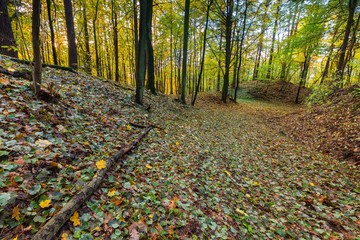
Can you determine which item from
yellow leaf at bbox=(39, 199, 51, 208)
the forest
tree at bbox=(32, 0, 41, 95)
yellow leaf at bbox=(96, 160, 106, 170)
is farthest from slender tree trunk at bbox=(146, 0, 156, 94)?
yellow leaf at bbox=(39, 199, 51, 208)

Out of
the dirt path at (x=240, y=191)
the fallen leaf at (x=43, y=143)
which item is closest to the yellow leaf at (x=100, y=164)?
the dirt path at (x=240, y=191)

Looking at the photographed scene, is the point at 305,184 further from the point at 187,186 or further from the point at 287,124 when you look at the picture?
the point at 287,124

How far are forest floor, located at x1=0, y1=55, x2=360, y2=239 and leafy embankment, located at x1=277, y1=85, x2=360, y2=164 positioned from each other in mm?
684

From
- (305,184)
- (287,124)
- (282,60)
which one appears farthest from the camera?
(282,60)

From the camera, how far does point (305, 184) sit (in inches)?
174

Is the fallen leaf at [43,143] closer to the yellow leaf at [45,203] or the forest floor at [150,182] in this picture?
the forest floor at [150,182]

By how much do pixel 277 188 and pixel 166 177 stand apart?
2656 millimetres

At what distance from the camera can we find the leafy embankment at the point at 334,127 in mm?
6051

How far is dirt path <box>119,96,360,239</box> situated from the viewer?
264 centimetres

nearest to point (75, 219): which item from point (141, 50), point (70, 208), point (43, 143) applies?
point (70, 208)

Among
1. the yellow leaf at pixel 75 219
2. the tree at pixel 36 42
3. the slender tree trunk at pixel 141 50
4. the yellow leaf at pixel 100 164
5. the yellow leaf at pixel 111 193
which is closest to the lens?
the yellow leaf at pixel 75 219

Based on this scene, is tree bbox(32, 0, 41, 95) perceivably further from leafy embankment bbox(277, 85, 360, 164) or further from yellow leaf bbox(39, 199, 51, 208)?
leafy embankment bbox(277, 85, 360, 164)

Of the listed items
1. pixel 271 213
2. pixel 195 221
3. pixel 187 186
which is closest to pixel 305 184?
pixel 271 213

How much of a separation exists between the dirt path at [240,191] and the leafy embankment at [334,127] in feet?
2.64
